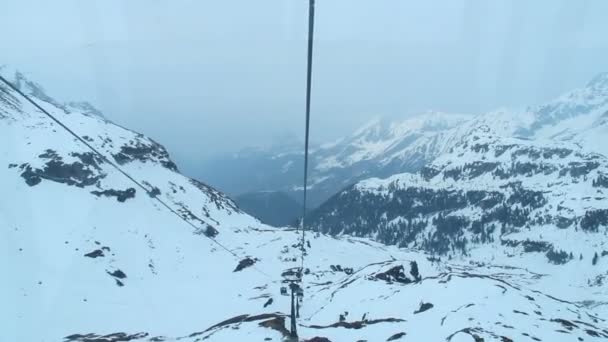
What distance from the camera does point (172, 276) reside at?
116 metres

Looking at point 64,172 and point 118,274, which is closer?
point 118,274

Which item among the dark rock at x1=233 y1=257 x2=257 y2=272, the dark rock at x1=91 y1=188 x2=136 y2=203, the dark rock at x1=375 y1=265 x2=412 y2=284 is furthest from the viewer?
the dark rock at x1=91 y1=188 x2=136 y2=203

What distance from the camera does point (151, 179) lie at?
580 feet

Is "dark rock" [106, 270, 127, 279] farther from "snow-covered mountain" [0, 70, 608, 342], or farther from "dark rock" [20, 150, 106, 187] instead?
"dark rock" [20, 150, 106, 187]

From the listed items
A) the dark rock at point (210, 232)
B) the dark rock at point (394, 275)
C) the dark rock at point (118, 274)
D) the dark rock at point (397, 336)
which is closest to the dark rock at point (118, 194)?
the dark rock at point (210, 232)

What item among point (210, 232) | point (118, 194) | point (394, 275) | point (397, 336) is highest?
point (118, 194)

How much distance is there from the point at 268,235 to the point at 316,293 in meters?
69.7

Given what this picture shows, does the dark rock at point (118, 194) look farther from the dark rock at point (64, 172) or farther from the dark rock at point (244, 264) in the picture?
the dark rock at point (244, 264)

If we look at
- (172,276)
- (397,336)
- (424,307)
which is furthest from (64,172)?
(397,336)

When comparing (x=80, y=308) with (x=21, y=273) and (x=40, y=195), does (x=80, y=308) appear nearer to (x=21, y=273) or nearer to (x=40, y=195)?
(x=21, y=273)

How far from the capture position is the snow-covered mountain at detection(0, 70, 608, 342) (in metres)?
53.8

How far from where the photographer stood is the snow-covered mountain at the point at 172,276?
176ft

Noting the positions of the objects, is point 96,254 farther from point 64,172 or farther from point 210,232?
point 210,232

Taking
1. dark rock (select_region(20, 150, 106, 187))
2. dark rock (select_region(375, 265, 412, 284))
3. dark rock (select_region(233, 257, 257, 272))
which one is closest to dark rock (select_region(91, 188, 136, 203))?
dark rock (select_region(20, 150, 106, 187))
